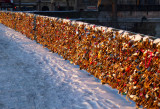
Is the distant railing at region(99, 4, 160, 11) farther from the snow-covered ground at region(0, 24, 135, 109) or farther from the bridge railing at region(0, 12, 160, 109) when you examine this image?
the snow-covered ground at region(0, 24, 135, 109)

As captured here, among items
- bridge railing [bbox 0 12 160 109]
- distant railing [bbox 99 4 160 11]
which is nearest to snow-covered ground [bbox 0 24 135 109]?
bridge railing [bbox 0 12 160 109]

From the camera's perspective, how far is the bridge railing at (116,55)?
5539 millimetres

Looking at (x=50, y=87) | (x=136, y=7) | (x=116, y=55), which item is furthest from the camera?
(x=136, y=7)

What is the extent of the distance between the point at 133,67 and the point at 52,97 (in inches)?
87.1

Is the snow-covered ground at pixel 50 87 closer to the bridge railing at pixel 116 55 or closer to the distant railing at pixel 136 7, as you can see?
the bridge railing at pixel 116 55

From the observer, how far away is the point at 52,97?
654cm

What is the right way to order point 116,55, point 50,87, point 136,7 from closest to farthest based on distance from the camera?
point 116,55, point 50,87, point 136,7

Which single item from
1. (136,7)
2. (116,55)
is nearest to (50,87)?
(116,55)

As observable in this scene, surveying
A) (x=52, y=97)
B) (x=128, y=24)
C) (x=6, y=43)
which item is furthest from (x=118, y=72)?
(x=128, y=24)

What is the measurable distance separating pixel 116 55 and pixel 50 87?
82.7 inches

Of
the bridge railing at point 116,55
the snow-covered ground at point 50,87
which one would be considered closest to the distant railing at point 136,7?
the bridge railing at point 116,55

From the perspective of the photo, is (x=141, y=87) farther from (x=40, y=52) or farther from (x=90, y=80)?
(x=40, y=52)

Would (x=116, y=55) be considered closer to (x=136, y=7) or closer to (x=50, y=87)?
(x=50, y=87)

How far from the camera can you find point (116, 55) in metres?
6.89
